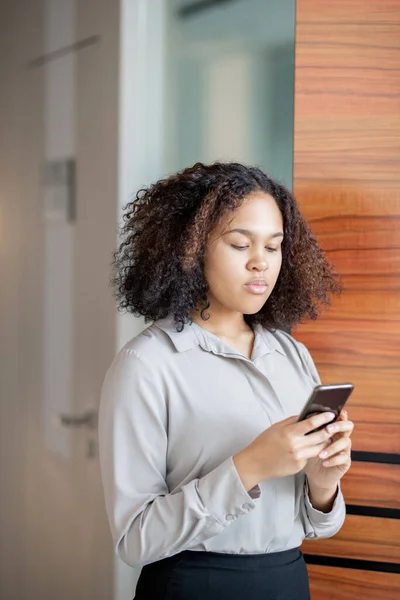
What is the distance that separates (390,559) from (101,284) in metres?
1.35

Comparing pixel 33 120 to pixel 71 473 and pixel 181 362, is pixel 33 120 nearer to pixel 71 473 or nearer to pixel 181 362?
pixel 71 473

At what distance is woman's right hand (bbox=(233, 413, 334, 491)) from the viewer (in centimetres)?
137

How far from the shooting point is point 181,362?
1.57 meters

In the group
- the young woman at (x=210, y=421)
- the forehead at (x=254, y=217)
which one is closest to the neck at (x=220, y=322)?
the young woman at (x=210, y=421)

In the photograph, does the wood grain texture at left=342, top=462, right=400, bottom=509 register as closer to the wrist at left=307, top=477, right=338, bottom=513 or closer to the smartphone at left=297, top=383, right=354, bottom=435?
the wrist at left=307, top=477, right=338, bottom=513

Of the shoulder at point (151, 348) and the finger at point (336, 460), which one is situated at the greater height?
the shoulder at point (151, 348)

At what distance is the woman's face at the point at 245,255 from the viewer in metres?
1.56

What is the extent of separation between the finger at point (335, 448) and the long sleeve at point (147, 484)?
15cm

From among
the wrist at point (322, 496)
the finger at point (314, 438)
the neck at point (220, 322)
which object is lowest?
the wrist at point (322, 496)

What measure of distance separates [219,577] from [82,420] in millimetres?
Answer: 1351

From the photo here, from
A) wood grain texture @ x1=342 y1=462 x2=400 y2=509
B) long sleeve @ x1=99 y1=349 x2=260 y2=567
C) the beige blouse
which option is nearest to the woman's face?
the beige blouse

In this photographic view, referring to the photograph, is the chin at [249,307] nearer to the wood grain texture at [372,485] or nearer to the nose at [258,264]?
the nose at [258,264]

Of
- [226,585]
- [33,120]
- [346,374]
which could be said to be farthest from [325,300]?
[33,120]

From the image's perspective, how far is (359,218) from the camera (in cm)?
200
